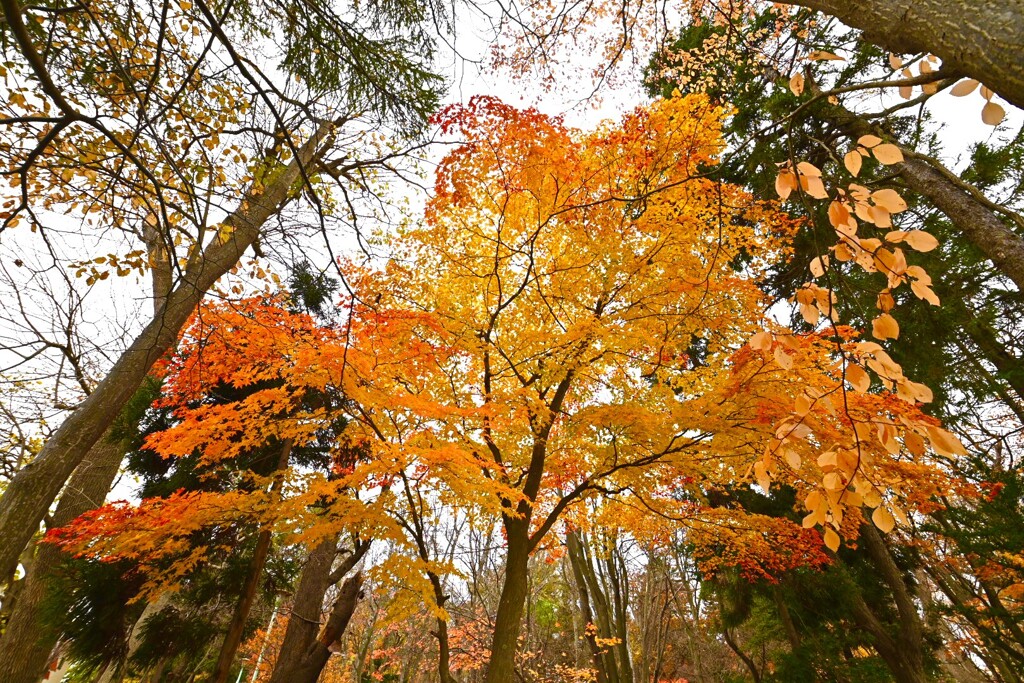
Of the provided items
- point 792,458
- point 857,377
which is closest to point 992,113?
point 857,377

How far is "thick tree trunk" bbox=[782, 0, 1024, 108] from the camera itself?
0.99m

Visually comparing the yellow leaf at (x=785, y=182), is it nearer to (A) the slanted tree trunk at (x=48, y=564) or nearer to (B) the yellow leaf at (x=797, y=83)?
(B) the yellow leaf at (x=797, y=83)

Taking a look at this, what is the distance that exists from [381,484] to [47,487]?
3.31 meters

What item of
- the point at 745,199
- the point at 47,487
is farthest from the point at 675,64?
the point at 47,487

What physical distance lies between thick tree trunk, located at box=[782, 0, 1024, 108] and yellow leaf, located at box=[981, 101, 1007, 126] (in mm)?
25

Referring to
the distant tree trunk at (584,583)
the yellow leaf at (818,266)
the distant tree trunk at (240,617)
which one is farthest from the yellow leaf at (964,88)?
the distant tree trunk at (584,583)

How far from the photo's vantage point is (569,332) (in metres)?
5.84

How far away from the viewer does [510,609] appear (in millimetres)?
5605

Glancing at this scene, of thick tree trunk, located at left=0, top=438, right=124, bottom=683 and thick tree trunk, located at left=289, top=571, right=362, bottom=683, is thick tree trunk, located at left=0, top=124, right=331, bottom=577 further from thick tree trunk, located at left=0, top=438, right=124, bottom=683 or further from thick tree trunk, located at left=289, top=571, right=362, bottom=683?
thick tree trunk, located at left=289, top=571, right=362, bottom=683

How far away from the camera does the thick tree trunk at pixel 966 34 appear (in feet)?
3.24

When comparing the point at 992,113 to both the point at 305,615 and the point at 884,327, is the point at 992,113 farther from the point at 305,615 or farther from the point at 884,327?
the point at 305,615

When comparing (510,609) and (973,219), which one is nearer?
(973,219)

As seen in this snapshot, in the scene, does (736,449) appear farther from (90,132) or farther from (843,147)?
(90,132)

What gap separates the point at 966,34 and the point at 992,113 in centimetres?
20
